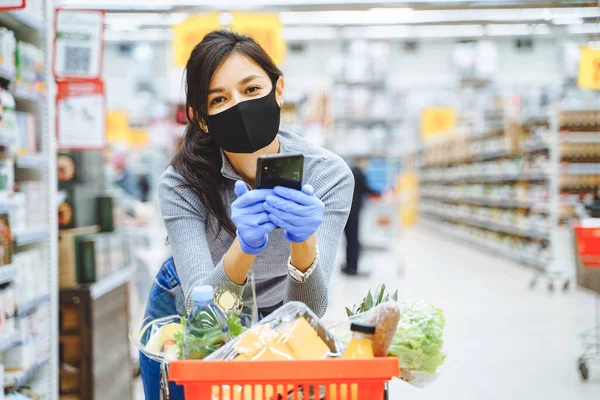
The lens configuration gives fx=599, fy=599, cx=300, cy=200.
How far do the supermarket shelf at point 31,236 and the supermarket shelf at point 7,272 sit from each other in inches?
5.5

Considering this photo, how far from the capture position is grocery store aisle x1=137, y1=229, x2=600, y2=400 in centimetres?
402

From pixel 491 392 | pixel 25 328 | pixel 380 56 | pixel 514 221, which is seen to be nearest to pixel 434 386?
pixel 491 392

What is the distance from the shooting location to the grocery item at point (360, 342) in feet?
3.09

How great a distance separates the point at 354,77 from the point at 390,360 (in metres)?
9.72

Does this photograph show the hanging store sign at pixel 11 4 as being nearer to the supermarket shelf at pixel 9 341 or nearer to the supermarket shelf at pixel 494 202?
the supermarket shelf at pixel 9 341

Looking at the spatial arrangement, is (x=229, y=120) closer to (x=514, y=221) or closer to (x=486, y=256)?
(x=514, y=221)

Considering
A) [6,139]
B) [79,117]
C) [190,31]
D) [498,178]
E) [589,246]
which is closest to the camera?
[6,139]

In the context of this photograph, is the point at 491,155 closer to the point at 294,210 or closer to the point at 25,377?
the point at 25,377

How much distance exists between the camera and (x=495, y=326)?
570 centimetres

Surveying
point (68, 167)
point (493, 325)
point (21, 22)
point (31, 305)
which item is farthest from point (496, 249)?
point (21, 22)

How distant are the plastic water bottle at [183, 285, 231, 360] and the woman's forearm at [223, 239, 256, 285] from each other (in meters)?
0.21

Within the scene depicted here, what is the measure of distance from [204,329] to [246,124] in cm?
59

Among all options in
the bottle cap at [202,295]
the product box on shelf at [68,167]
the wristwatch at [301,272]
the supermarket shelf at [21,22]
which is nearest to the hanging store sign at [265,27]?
the product box on shelf at [68,167]

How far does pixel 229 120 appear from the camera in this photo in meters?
1.42
